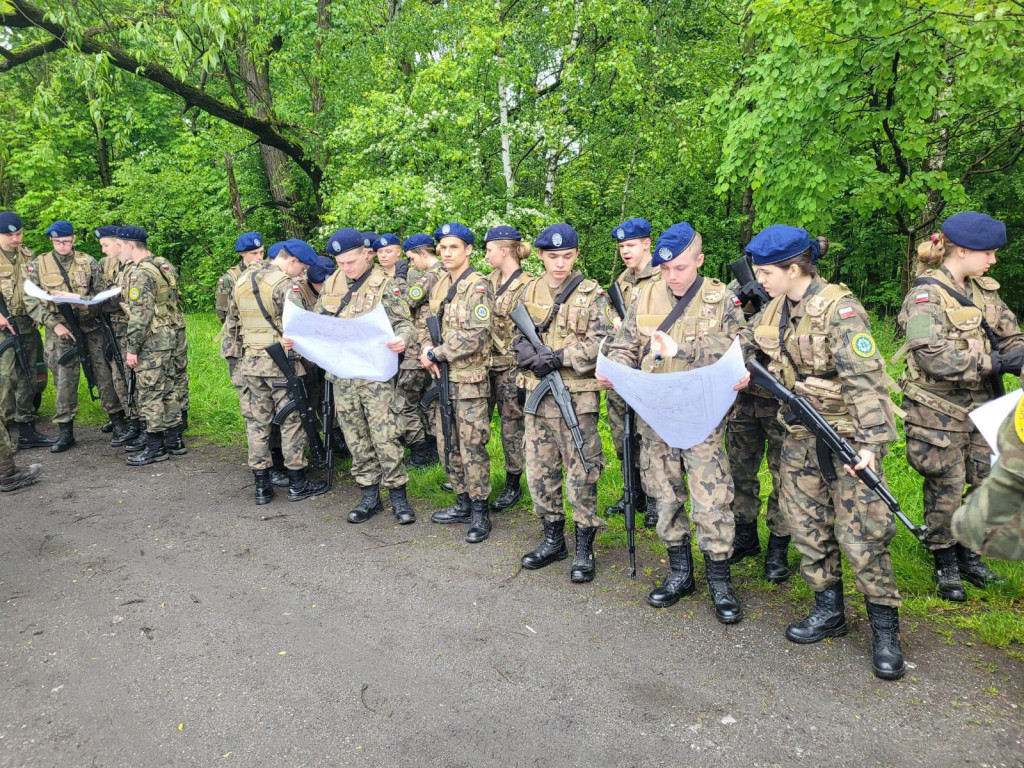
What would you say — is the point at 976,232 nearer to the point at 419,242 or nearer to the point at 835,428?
the point at 835,428

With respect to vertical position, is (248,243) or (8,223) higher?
(8,223)

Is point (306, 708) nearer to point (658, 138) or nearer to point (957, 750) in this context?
point (957, 750)

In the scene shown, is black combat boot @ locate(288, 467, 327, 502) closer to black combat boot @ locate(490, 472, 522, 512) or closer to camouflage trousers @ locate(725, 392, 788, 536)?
black combat boot @ locate(490, 472, 522, 512)

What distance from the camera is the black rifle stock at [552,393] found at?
4.54 m

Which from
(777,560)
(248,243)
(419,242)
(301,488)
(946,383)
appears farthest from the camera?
(248,243)

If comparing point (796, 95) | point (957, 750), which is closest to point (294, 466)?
point (957, 750)

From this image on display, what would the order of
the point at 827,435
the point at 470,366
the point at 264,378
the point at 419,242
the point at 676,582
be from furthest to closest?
the point at 419,242
the point at 264,378
the point at 470,366
the point at 676,582
the point at 827,435

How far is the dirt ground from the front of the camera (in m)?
3.08

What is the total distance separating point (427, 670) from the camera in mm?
3699

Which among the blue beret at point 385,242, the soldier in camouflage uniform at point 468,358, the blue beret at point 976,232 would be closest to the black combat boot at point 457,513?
the soldier in camouflage uniform at point 468,358

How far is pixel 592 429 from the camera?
4.72 meters

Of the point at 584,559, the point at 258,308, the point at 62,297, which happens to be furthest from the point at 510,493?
the point at 62,297

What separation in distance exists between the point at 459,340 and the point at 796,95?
17.8 feet

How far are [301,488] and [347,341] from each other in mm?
1724
